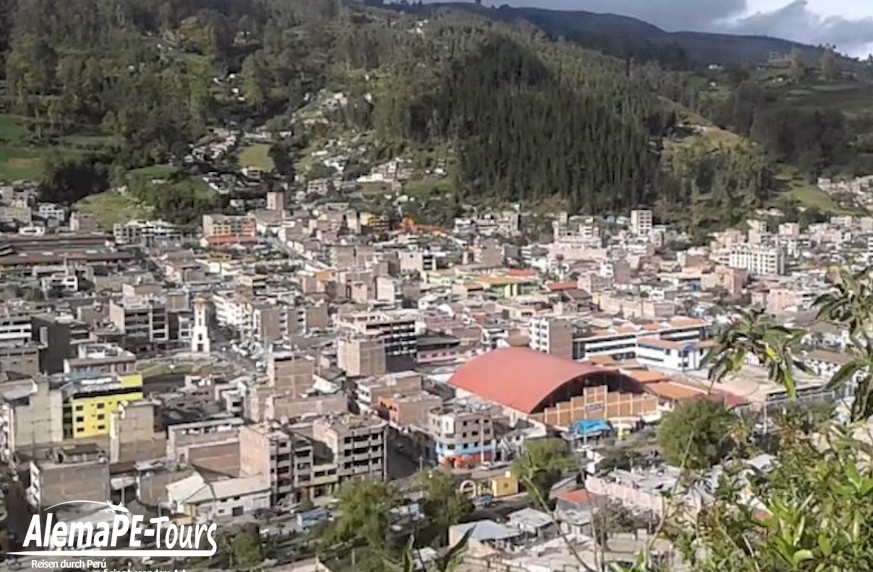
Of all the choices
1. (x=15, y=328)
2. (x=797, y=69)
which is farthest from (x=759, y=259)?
(x=797, y=69)

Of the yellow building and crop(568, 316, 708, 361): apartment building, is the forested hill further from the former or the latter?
the yellow building

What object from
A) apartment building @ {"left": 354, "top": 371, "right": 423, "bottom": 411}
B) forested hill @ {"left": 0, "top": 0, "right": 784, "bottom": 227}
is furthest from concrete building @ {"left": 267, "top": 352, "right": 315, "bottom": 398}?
forested hill @ {"left": 0, "top": 0, "right": 784, "bottom": 227}

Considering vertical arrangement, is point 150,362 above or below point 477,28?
below

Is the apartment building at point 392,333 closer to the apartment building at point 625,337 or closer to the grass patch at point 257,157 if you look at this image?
the apartment building at point 625,337

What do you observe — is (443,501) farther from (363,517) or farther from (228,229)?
(228,229)

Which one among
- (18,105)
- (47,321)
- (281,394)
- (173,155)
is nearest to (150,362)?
(47,321)

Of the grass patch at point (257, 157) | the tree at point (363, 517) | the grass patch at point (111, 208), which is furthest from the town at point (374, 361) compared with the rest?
the grass patch at point (257, 157)

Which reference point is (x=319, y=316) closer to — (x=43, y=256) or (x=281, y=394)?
(x=281, y=394)
